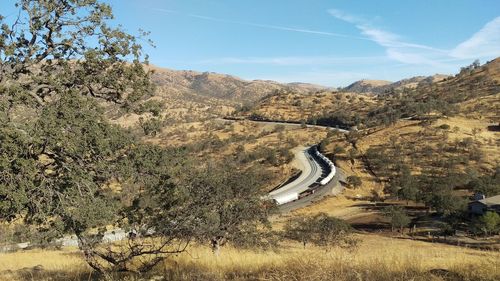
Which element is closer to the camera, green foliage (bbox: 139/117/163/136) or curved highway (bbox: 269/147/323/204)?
green foliage (bbox: 139/117/163/136)

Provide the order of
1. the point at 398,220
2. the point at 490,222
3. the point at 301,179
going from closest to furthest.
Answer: the point at 490,222 < the point at 398,220 < the point at 301,179

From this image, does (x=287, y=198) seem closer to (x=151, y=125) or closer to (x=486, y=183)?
(x=486, y=183)

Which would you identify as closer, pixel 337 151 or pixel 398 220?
pixel 398 220

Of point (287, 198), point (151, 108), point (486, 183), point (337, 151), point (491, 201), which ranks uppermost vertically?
point (151, 108)

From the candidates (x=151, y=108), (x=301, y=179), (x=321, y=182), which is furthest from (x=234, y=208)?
(x=301, y=179)

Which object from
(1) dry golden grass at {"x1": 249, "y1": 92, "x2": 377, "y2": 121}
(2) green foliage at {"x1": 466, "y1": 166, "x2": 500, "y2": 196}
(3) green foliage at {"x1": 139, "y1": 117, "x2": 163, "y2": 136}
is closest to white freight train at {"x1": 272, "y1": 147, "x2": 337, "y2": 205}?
(2) green foliage at {"x1": 466, "y1": 166, "x2": 500, "y2": 196}

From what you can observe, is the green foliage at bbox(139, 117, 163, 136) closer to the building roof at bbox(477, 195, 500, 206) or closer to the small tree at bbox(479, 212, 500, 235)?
the small tree at bbox(479, 212, 500, 235)

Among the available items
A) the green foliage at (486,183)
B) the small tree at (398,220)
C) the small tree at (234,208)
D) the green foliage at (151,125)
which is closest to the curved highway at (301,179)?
Answer: the small tree at (398,220)

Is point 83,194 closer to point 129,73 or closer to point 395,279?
point 129,73

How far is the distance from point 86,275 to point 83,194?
266 centimetres

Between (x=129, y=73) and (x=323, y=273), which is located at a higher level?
(x=129, y=73)

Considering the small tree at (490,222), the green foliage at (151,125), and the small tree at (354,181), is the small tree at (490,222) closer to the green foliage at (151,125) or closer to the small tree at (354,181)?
the small tree at (354,181)

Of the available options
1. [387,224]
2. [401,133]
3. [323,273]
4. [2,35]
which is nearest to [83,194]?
[2,35]

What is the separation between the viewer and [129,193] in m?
10.4
